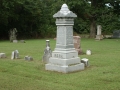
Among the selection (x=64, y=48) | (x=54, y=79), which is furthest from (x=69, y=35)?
(x=54, y=79)

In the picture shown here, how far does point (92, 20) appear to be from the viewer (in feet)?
112

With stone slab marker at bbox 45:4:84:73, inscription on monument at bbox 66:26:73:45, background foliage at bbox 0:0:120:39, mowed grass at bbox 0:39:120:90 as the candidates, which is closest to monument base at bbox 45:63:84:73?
stone slab marker at bbox 45:4:84:73

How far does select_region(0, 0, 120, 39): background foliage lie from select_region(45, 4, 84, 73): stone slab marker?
2053 centimetres

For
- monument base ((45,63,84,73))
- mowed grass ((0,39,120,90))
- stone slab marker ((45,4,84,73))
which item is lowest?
mowed grass ((0,39,120,90))

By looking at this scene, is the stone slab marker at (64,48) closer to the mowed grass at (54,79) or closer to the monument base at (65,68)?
the monument base at (65,68)

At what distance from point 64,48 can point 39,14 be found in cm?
2553

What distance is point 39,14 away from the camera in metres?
34.9

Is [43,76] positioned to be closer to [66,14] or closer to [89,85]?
[89,85]

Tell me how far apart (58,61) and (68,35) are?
1128mm

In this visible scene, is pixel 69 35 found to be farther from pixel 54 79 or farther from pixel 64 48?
pixel 54 79

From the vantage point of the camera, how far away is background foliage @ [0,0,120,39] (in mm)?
31078

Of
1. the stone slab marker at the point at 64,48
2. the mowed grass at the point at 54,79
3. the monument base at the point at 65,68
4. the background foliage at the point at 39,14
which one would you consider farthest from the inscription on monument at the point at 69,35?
the background foliage at the point at 39,14

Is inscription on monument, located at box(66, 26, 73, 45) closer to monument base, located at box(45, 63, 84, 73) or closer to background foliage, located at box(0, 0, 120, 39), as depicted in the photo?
monument base, located at box(45, 63, 84, 73)

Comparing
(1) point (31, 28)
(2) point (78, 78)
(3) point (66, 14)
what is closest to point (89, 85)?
(2) point (78, 78)
